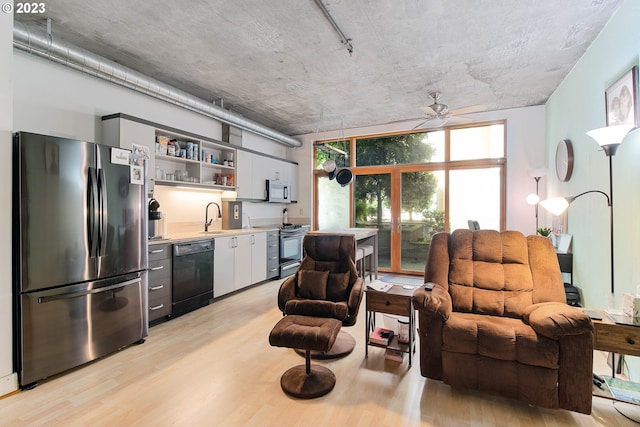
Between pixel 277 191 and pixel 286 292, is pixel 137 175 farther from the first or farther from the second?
pixel 277 191

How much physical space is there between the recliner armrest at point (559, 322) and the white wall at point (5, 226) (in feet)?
11.7

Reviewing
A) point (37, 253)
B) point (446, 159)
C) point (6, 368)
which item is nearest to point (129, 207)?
point (37, 253)

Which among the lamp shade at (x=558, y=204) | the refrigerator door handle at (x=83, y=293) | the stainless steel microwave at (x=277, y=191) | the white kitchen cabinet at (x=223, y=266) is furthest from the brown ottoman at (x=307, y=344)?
the stainless steel microwave at (x=277, y=191)

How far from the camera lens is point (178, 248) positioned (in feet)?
11.6

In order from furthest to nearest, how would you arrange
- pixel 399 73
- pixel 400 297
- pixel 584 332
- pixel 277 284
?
pixel 277 284
pixel 399 73
pixel 400 297
pixel 584 332

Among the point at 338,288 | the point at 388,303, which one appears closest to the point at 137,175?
the point at 338,288

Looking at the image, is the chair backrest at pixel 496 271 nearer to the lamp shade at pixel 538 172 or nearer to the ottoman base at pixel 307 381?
the ottoman base at pixel 307 381

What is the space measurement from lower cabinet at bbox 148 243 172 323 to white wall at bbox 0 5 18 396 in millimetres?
1170

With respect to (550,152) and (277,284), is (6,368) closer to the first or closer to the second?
(277,284)

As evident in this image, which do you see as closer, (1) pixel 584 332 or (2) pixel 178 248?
(1) pixel 584 332

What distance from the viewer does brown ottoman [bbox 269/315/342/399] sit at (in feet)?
6.56

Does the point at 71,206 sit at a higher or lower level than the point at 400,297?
higher

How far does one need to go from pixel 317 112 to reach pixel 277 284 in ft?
10.1

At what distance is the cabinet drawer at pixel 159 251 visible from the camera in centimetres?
323
